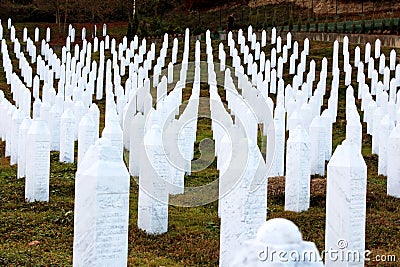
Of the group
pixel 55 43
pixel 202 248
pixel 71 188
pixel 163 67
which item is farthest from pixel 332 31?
pixel 202 248

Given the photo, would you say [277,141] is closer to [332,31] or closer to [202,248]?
[202,248]

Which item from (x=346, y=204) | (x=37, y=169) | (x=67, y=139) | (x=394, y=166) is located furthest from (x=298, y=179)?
(x=67, y=139)

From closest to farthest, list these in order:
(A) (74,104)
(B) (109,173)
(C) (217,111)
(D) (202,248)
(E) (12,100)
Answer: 1. (B) (109,173)
2. (D) (202,248)
3. (C) (217,111)
4. (A) (74,104)
5. (E) (12,100)

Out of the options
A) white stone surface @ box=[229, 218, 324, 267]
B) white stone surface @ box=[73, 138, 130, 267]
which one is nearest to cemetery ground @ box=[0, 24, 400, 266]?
white stone surface @ box=[73, 138, 130, 267]

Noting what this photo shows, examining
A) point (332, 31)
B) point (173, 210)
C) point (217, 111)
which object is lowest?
point (173, 210)

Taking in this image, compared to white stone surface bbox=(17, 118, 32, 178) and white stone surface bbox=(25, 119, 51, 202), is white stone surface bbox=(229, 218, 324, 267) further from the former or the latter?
white stone surface bbox=(17, 118, 32, 178)

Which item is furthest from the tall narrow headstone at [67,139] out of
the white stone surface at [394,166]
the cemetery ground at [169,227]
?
the white stone surface at [394,166]

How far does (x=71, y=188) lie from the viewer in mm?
10672

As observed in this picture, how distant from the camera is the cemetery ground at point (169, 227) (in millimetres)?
6992

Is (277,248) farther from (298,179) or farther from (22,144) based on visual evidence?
(22,144)

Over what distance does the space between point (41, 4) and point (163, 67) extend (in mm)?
17880

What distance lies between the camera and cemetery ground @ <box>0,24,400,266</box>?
6992mm

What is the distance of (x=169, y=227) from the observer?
8320mm

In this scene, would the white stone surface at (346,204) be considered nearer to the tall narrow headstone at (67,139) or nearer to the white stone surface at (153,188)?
the white stone surface at (153,188)
